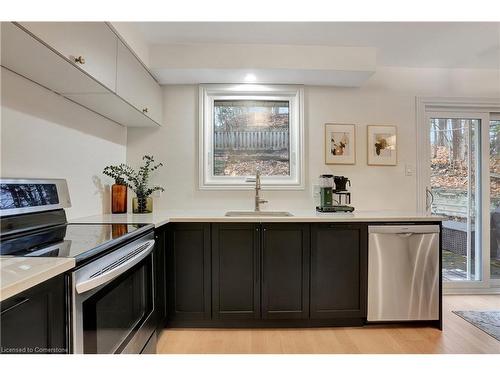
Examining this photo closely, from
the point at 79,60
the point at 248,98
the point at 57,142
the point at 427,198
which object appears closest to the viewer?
the point at 79,60

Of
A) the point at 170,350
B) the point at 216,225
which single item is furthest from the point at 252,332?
the point at 216,225

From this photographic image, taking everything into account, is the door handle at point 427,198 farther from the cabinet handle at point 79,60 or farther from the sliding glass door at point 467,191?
Answer: the cabinet handle at point 79,60

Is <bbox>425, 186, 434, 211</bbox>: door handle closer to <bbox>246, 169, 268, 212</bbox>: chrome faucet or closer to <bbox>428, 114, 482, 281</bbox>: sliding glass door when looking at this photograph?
<bbox>428, 114, 482, 281</bbox>: sliding glass door

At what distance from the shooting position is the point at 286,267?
218cm

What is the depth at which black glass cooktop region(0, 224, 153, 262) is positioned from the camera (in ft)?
3.40

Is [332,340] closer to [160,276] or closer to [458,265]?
[160,276]

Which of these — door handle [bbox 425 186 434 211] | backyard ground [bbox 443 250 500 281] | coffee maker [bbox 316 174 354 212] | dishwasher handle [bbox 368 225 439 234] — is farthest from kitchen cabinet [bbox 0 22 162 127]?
backyard ground [bbox 443 250 500 281]

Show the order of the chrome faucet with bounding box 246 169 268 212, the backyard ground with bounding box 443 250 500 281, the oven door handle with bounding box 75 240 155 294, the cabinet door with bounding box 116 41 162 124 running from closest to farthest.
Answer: the oven door handle with bounding box 75 240 155 294 < the cabinet door with bounding box 116 41 162 124 < the chrome faucet with bounding box 246 169 268 212 < the backyard ground with bounding box 443 250 500 281

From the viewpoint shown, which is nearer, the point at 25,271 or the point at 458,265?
the point at 25,271

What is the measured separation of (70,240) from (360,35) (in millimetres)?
2504

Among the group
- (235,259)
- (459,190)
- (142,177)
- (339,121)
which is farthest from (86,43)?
(459,190)

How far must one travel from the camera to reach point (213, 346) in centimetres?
200

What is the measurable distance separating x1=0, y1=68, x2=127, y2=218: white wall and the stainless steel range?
0.15 meters

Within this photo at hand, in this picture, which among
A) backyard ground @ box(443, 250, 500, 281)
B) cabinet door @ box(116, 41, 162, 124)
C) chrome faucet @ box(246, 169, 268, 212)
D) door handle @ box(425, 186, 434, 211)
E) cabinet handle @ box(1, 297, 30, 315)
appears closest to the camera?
cabinet handle @ box(1, 297, 30, 315)
